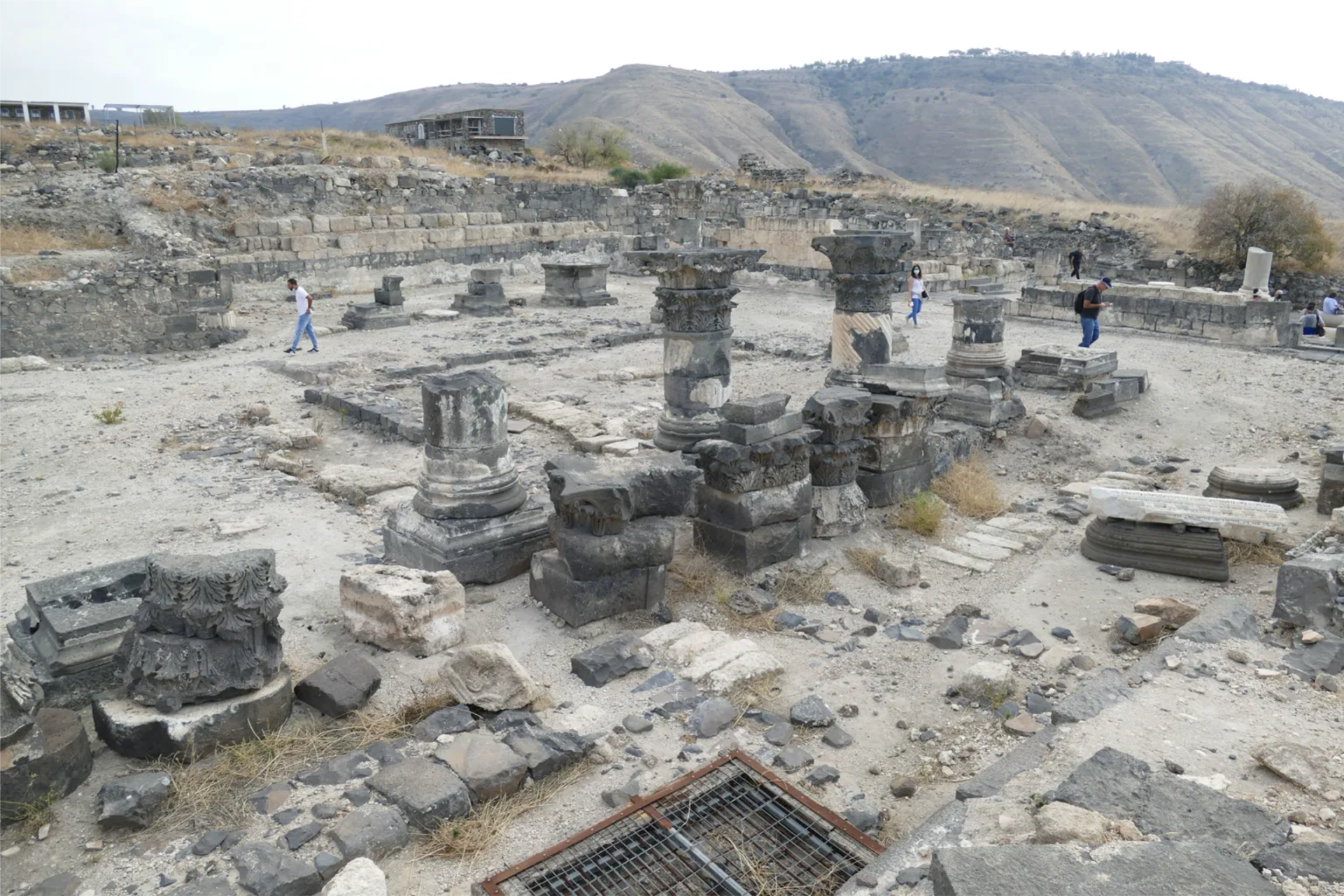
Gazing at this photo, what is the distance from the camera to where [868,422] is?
7.96 meters

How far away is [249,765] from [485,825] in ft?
4.12

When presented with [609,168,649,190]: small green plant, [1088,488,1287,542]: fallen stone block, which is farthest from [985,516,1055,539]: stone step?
[609,168,649,190]: small green plant

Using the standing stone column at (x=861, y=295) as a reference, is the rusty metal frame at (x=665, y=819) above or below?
below

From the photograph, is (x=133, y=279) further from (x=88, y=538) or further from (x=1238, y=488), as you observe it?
(x=1238, y=488)

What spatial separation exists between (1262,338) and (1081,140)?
74211 mm

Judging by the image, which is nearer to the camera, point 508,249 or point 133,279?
point 133,279

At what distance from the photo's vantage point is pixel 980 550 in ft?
23.9

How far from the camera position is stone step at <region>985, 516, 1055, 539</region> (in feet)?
25.1

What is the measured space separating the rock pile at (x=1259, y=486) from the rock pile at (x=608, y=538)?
5.22 m

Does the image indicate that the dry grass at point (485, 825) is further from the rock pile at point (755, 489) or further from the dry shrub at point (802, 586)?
the rock pile at point (755, 489)

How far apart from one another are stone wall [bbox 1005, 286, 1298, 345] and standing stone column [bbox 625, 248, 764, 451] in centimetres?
1038

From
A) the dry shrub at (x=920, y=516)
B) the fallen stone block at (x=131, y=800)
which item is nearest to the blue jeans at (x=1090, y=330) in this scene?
the dry shrub at (x=920, y=516)

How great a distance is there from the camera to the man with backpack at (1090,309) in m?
13.1

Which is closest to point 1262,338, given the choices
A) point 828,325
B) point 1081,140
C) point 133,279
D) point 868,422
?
point 828,325
